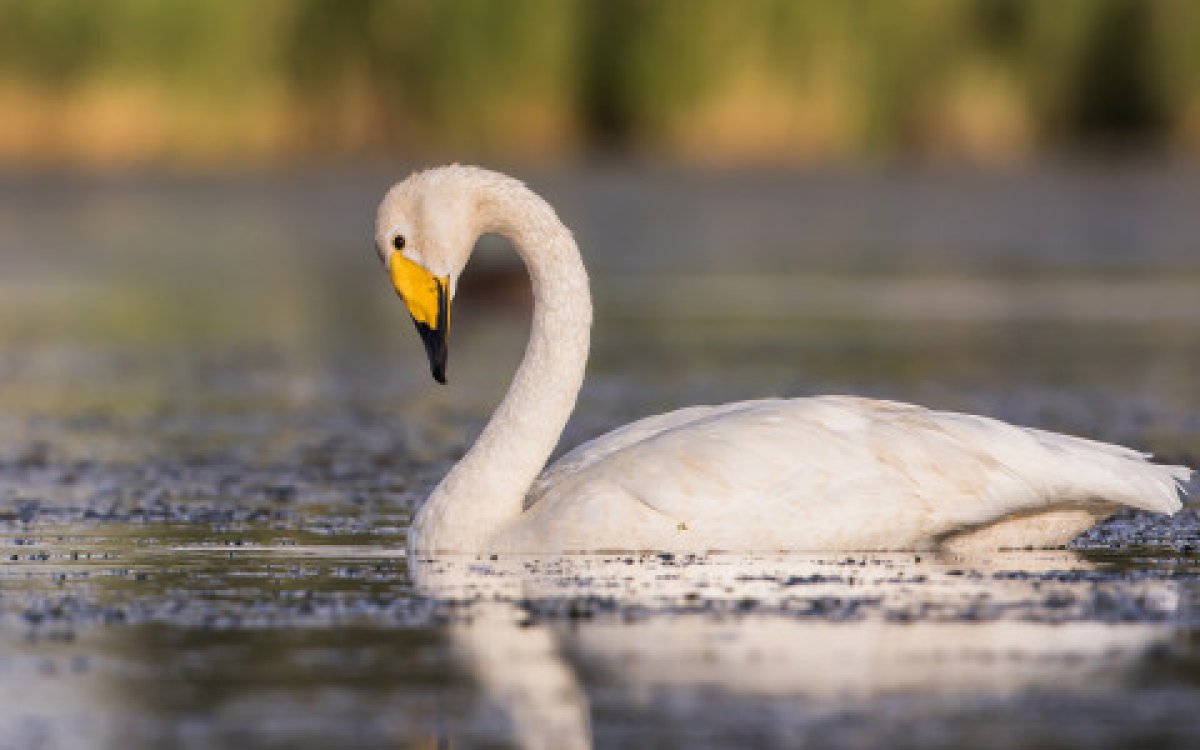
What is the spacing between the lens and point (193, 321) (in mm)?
19531

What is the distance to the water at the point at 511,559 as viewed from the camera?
6152 mm

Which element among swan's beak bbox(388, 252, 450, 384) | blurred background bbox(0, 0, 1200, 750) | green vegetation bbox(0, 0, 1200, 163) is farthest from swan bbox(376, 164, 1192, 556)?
green vegetation bbox(0, 0, 1200, 163)

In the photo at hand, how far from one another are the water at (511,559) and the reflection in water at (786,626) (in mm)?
17

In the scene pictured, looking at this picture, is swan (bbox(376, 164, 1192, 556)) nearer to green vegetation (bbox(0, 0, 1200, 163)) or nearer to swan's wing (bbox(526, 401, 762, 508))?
swan's wing (bbox(526, 401, 762, 508))

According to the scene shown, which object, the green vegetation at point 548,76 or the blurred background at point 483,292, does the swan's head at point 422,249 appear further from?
the green vegetation at point 548,76

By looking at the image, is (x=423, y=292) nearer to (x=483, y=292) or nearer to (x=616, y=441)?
(x=616, y=441)

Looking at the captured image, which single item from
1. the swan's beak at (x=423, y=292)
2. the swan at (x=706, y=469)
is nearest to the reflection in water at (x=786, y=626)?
the swan at (x=706, y=469)

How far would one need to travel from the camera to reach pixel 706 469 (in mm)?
8727

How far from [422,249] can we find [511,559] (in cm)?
101

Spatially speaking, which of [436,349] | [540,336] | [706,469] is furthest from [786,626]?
[540,336]

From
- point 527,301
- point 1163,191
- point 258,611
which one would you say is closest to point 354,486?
point 258,611

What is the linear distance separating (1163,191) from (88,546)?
1062 inches

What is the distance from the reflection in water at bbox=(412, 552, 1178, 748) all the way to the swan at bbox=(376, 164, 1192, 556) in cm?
12

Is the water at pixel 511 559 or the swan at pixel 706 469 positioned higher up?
the swan at pixel 706 469
